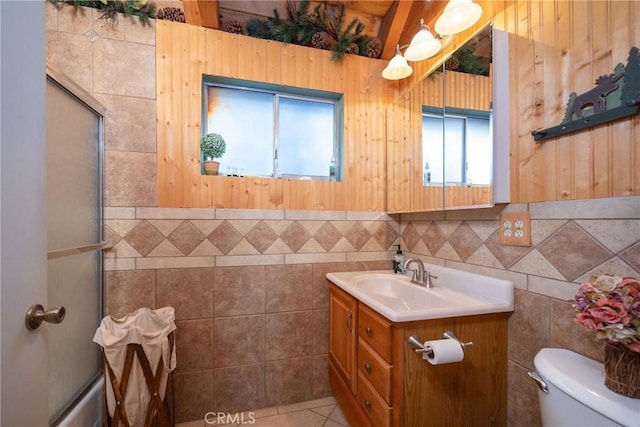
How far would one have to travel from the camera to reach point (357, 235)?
203 centimetres

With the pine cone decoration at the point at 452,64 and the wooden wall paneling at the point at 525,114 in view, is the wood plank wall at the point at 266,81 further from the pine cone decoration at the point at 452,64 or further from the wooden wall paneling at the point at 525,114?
the wooden wall paneling at the point at 525,114

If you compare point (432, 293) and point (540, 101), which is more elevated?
point (540, 101)

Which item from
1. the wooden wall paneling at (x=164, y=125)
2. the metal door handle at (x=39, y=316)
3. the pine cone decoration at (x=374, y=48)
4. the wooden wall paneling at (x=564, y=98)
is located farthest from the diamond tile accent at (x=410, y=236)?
the metal door handle at (x=39, y=316)

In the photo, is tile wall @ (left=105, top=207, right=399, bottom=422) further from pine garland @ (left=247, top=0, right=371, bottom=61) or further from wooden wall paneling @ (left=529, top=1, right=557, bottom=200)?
pine garland @ (left=247, top=0, right=371, bottom=61)

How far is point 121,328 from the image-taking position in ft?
4.63

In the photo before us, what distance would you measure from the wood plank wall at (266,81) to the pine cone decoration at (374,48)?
0.05 meters

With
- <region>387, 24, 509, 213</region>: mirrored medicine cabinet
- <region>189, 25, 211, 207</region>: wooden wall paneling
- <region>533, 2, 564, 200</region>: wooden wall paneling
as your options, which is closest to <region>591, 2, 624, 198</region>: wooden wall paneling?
<region>533, 2, 564, 200</region>: wooden wall paneling

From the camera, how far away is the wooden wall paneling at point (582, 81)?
2.98ft

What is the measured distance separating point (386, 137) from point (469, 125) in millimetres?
788

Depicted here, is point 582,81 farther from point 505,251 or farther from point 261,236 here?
point 261,236

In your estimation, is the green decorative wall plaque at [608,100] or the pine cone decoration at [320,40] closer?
the green decorative wall plaque at [608,100]

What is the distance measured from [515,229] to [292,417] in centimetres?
176

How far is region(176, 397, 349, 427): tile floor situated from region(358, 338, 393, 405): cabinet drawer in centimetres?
63

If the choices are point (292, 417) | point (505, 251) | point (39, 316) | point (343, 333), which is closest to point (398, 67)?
point (505, 251)
